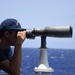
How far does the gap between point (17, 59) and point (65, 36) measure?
0.41 meters

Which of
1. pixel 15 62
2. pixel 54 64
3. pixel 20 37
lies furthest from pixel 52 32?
pixel 54 64

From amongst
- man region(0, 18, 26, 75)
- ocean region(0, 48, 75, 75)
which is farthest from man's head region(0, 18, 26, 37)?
ocean region(0, 48, 75, 75)

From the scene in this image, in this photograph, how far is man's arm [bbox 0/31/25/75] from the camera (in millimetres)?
3021

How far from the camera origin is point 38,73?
3.09m

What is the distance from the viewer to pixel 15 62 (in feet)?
9.91

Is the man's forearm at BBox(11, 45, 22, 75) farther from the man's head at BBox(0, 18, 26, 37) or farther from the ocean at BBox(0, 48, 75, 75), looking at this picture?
the ocean at BBox(0, 48, 75, 75)

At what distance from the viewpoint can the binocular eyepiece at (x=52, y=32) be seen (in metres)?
2.93

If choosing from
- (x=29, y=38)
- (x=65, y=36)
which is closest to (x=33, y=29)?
(x=29, y=38)

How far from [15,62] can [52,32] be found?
1.19ft

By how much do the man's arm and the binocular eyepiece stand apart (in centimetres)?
10

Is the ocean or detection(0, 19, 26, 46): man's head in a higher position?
detection(0, 19, 26, 46): man's head

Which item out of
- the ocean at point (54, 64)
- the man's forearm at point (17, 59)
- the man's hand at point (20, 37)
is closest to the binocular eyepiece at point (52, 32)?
the man's hand at point (20, 37)

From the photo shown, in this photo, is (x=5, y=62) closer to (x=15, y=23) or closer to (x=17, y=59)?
(x=17, y=59)

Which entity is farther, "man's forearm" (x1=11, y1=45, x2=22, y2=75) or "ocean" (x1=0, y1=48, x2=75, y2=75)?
"ocean" (x1=0, y1=48, x2=75, y2=75)
